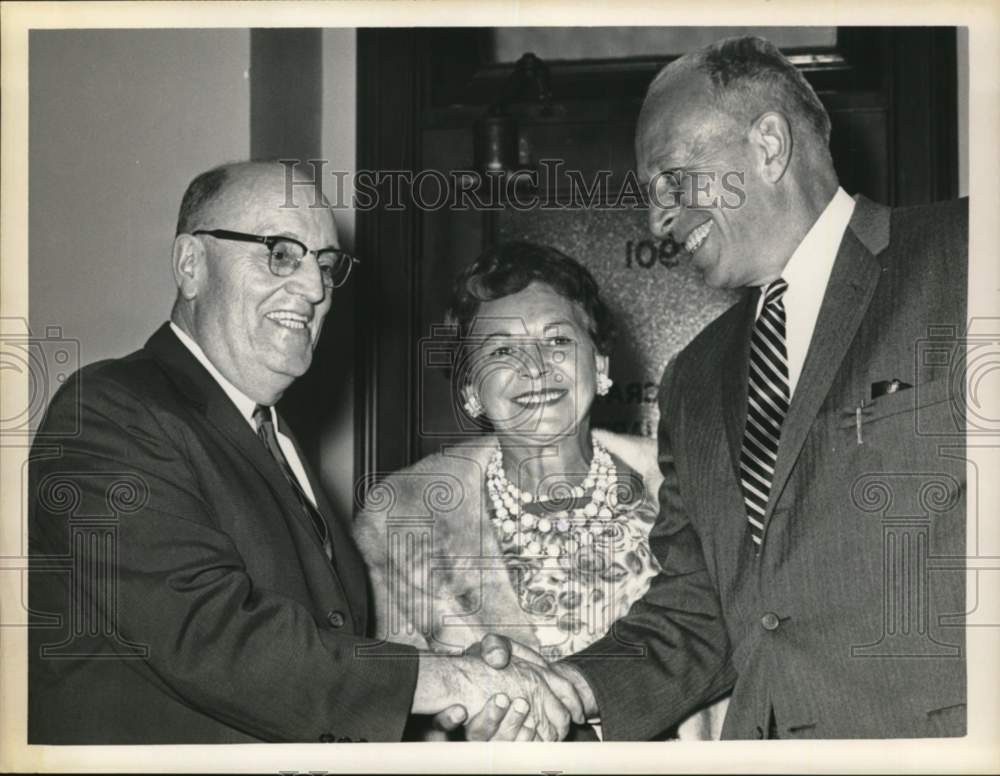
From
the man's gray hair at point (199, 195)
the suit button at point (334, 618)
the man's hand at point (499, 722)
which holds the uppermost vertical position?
the man's gray hair at point (199, 195)

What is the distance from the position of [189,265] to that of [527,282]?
52 centimetres

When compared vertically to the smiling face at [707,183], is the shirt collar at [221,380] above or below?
below

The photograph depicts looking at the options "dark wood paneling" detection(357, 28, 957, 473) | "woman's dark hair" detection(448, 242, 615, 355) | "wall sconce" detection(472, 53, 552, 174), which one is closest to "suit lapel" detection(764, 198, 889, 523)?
"dark wood paneling" detection(357, 28, 957, 473)

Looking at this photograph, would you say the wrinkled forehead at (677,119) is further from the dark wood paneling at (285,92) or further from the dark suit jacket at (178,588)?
the dark suit jacket at (178,588)

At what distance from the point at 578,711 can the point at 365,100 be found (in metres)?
1.08

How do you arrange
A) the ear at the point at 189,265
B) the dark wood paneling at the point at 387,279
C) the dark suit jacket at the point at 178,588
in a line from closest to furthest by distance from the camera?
the dark suit jacket at the point at 178,588, the ear at the point at 189,265, the dark wood paneling at the point at 387,279

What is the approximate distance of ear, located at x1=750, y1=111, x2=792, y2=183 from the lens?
198 cm

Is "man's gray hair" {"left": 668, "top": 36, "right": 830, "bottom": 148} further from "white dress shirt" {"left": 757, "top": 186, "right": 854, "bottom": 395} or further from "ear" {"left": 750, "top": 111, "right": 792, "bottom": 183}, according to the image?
"white dress shirt" {"left": 757, "top": 186, "right": 854, "bottom": 395}

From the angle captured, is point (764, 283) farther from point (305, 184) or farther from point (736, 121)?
point (305, 184)

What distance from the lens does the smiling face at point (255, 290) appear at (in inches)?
76.1

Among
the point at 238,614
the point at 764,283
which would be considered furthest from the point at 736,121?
the point at 238,614

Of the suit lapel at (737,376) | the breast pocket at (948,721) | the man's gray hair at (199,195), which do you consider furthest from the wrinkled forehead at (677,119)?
the breast pocket at (948,721)

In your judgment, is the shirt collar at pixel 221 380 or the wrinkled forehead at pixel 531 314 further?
the wrinkled forehead at pixel 531 314

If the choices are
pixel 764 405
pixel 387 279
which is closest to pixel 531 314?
pixel 387 279
